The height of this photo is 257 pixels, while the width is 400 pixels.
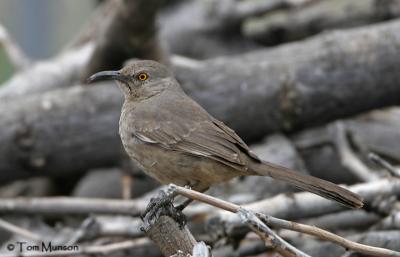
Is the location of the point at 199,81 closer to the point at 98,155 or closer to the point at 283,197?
the point at 98,155

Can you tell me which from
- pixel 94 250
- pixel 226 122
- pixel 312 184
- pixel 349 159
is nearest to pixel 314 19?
pixel 226 122

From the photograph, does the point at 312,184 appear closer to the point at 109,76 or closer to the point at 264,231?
the point at 264,231

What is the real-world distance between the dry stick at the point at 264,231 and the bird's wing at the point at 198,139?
115 centimetres

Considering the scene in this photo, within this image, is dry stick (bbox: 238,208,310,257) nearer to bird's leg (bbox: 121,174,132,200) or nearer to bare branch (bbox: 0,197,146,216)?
bare branch (bbox: 0,197,146,216)

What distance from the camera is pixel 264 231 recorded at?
3893mm

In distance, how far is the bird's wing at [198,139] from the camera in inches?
201

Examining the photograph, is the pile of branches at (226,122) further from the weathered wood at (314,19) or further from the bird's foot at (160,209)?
the bird's foot at (160,209)

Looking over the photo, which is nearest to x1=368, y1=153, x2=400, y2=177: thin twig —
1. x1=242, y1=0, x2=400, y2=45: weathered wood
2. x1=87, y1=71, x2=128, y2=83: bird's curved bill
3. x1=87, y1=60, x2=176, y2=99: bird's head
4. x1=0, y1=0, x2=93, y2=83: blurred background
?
x1=87, y1=60, x2=176, y2=99: bird's head

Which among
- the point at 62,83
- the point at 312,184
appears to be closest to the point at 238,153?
the point at 312,184

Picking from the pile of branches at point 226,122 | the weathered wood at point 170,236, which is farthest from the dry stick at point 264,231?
the pile of branches at point 226,122

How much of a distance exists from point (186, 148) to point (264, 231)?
1.38 m

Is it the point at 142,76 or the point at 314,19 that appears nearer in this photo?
the point at 142,76

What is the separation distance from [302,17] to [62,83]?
2341 millimetres

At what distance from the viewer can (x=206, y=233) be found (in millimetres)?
5652
